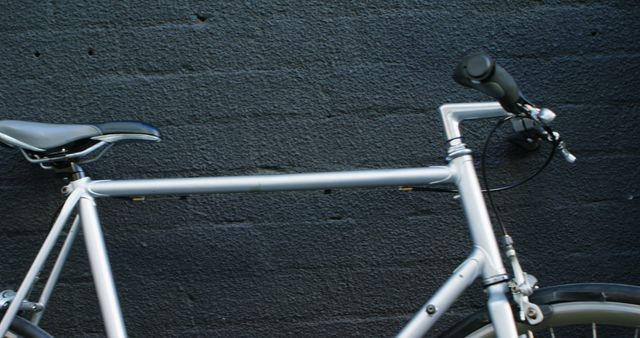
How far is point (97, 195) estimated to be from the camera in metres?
1.75

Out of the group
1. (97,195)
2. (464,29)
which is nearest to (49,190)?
(97,195)

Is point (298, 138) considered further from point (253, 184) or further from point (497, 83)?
point (497, 83)

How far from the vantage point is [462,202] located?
1.67m

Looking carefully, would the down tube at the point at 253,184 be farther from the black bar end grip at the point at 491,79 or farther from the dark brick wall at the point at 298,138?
the dark brick wall at the point at 298,138

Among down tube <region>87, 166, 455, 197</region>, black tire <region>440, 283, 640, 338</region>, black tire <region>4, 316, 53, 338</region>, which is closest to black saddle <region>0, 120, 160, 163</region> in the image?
down tube <region>87, 166, 455, 197</region>

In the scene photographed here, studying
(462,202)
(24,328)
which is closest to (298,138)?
(462,202)

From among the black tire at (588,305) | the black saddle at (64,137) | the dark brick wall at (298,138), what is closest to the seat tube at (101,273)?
the black saddle at (64,137)

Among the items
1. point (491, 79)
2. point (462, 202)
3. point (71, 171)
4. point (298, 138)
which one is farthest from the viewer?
point (298, 138)

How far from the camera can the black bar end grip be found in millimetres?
1528

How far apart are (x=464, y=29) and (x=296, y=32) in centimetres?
60

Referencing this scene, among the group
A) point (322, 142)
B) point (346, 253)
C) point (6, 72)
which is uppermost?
point (6, 72)

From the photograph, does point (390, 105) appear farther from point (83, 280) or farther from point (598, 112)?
point (83, 280)

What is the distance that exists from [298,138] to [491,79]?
35.5 inches

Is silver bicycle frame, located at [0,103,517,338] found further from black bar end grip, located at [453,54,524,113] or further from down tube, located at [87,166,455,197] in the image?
black bar end grip, located at [453,54,524,113]
